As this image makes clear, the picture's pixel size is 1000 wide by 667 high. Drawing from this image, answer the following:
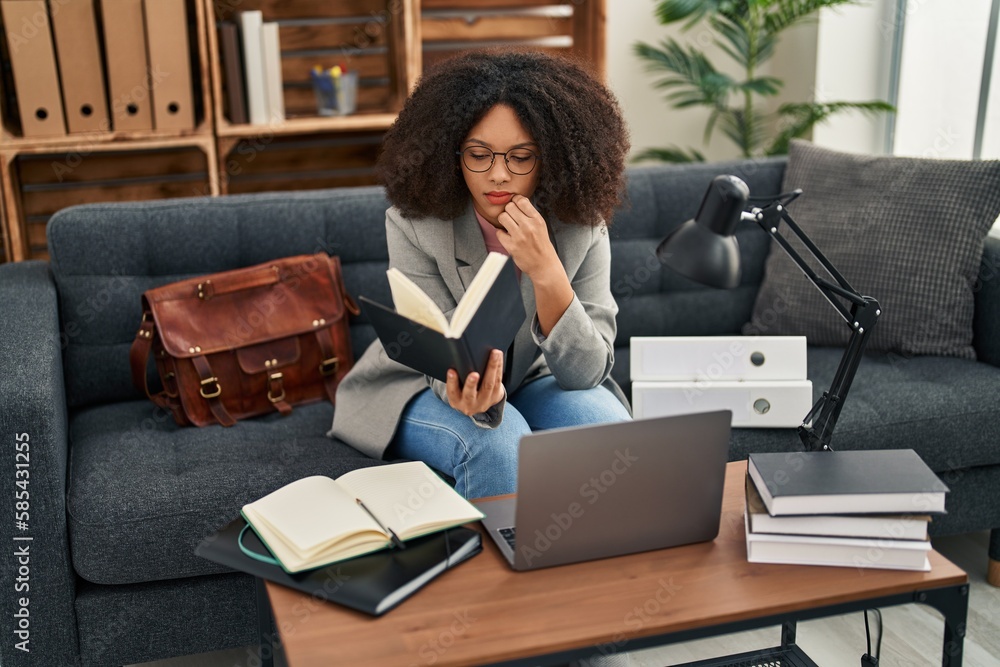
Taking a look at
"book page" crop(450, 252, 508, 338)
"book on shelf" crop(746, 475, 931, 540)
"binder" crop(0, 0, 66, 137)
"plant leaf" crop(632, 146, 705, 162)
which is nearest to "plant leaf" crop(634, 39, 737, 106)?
"plant leaf" crop(632, 146, 705, 162)

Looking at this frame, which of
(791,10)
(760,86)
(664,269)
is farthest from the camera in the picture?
(760,86)

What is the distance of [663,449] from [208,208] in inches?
49.0

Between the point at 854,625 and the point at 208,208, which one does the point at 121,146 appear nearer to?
the point at 208,208

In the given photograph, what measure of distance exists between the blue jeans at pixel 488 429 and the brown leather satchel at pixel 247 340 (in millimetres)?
355

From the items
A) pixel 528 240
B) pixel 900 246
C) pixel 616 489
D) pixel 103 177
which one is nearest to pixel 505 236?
pixel 528 240

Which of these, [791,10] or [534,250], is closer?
[534,250]

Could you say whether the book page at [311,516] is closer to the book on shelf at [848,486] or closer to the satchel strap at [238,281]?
the book on shelf at [848,486]

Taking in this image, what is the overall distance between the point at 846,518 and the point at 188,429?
3.98 feet

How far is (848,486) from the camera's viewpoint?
115 centimetres

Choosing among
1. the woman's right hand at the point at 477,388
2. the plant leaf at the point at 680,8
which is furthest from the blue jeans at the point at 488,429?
the plant leaf at the point at 680,8

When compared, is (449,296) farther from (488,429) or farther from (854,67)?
(854,67)

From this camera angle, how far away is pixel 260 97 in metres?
2.76

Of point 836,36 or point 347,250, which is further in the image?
point 836,36

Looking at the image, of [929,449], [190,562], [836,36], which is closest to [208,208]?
[190,562]
